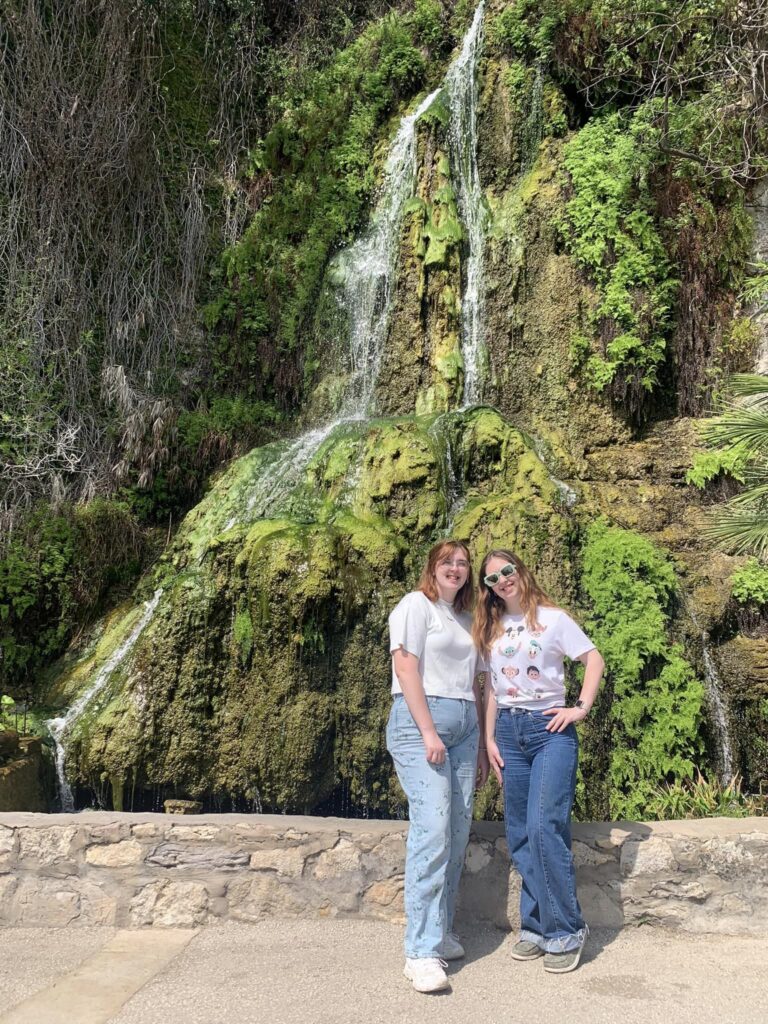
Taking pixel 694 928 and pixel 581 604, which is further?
pixel 581 604

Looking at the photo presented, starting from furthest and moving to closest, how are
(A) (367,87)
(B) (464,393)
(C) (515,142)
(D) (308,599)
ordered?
(A) (367,87)
(C) (515,142)
(B) (464,393)
(D) (308,599)

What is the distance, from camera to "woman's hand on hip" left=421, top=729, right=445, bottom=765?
3631 millimetres

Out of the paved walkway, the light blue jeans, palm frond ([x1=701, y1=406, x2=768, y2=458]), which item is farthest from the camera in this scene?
palm frond ([x1=701, y1=406, x2=768, y2=458])

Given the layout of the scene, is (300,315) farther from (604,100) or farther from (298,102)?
(604,100)

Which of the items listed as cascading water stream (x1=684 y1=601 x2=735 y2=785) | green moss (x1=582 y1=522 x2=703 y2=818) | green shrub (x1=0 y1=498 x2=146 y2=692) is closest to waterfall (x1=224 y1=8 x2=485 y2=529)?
green shrub (x1=0 y1=498 x2=146 y2=692)

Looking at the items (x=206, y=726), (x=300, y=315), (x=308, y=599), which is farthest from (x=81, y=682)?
(x=300, y=315)

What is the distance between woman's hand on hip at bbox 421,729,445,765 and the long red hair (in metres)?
0.58

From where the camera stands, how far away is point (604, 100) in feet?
36.6

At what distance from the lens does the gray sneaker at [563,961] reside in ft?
12.0

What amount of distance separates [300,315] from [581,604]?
5940 millimetres

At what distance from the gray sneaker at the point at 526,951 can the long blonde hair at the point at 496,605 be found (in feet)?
3.99

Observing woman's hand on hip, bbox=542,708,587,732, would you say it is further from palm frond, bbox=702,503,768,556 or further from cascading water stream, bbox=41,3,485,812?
cascading water stream, bbox=41,3,485,812

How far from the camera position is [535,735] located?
3855mm

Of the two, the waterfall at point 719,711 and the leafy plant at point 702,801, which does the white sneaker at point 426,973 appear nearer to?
the leafy plant at point 702,801
